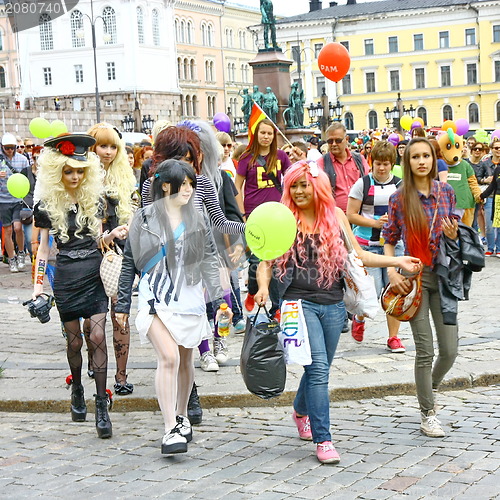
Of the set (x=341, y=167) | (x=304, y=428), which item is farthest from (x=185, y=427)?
(x=341, y=167)

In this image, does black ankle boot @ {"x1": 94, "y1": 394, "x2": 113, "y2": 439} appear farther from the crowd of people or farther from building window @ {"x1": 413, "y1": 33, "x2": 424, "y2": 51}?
building window @ {"x1": 413, "y1": 33, "x2": 424, "y2": 51}

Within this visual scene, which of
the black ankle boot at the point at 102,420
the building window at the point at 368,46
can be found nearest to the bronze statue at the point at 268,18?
the black ankle boot at the point at 102,420

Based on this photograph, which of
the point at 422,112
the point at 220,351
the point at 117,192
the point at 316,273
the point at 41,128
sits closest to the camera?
the point at 316,273

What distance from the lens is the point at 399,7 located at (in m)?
80.2

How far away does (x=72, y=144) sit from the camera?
6289mm

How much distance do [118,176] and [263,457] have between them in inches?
96.3

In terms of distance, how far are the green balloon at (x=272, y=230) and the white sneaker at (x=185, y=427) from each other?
3.92ft

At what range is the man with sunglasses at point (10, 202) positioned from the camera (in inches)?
575

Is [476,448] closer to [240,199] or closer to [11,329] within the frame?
[240,199]

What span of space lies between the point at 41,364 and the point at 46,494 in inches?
122

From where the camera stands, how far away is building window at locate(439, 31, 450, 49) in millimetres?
79875

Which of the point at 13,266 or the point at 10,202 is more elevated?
the point at 10,202

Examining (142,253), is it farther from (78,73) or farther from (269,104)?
(78,73)

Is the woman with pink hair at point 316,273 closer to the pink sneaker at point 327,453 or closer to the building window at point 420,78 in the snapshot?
the pink sneaker at point 327,453
